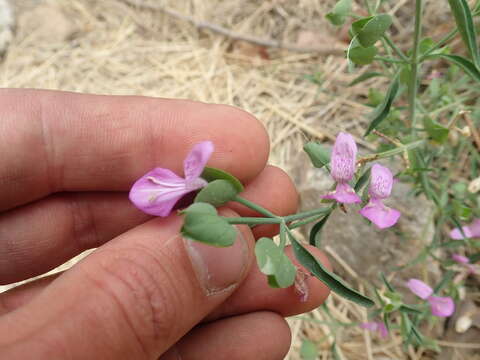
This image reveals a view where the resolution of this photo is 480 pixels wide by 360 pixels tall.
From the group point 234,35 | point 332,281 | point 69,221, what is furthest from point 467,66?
point 234,35

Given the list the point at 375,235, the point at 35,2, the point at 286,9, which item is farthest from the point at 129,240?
the point at 35,2

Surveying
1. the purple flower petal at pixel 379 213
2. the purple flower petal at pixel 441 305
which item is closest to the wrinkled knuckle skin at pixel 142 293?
the purple flower petal at pixel 379 213

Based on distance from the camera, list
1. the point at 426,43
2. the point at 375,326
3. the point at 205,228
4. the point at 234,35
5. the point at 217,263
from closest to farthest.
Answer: the point at 205,228 < the point at 217,263 < the point at 426,43 < the point at 375,326 < the point at 234,35

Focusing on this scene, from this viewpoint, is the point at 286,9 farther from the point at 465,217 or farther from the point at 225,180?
the point at 225,180

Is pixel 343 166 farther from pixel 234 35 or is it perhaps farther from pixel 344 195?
pixel 234 35

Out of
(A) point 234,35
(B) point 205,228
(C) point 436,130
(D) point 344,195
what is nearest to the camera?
(B) point 205,228

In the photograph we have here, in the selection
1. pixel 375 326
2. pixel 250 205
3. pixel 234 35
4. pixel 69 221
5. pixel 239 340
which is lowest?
pixel 375 326
